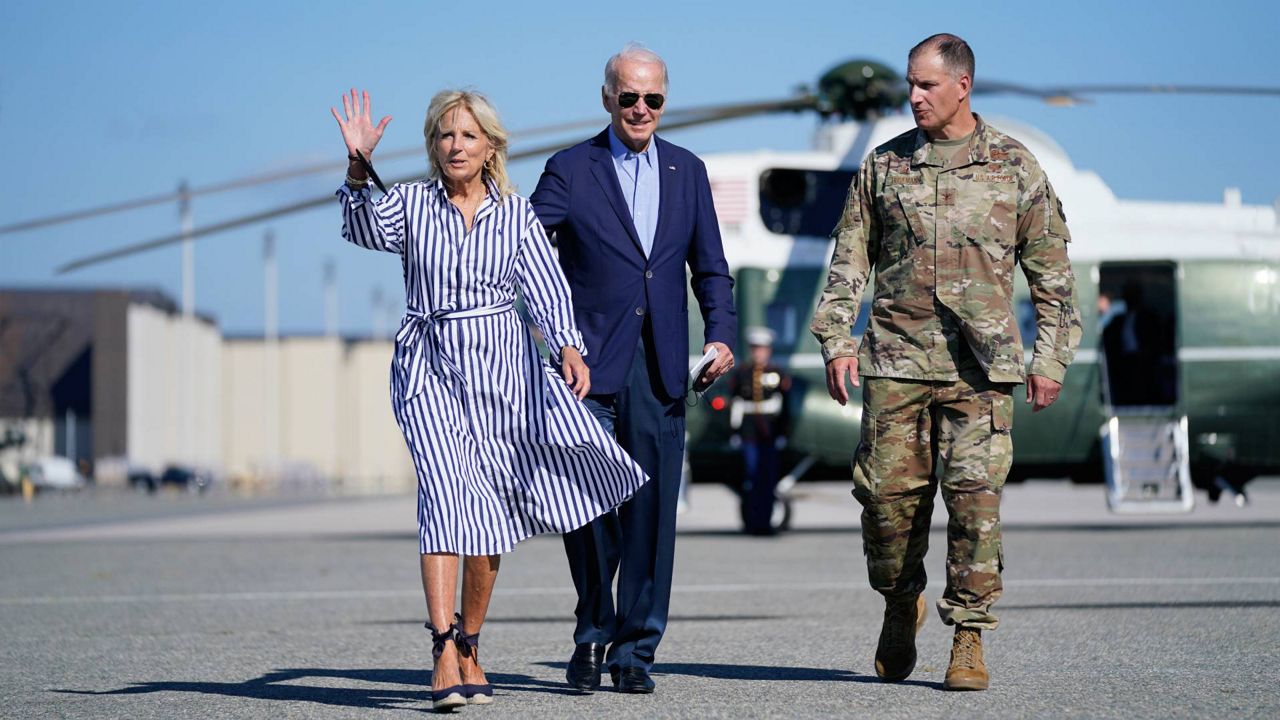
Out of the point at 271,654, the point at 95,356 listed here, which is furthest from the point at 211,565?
the point at 95,356

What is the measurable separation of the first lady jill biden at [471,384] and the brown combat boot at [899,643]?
99 cm

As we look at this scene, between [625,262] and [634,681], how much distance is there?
1378mm

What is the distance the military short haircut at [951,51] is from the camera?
564 cm

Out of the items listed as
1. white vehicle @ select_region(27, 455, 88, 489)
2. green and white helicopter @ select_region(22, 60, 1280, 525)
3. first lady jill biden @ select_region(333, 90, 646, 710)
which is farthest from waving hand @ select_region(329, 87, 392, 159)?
white vehicle @ select_region(27, 455, 88, 489)

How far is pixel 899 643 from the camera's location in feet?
18.6

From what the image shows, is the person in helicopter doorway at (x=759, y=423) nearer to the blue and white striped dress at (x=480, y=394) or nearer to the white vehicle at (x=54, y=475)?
the blue and white striped dress at (x=480, y=394)

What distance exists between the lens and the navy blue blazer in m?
5.73

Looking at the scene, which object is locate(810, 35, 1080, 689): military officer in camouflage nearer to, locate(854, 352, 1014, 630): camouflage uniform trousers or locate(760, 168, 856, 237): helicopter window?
locate(854, 352, 1014, 630): camouflage uniform trousers

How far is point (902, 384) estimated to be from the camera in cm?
564

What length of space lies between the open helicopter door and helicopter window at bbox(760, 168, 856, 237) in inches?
94.9

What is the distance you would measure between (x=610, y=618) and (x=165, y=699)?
57.5 inches

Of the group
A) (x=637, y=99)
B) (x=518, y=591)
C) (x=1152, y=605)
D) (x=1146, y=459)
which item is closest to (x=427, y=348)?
(x=637, y=99)

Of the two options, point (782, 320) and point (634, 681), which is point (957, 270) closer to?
point (634, 681)

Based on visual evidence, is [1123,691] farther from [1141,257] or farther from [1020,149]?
[1141,257]
